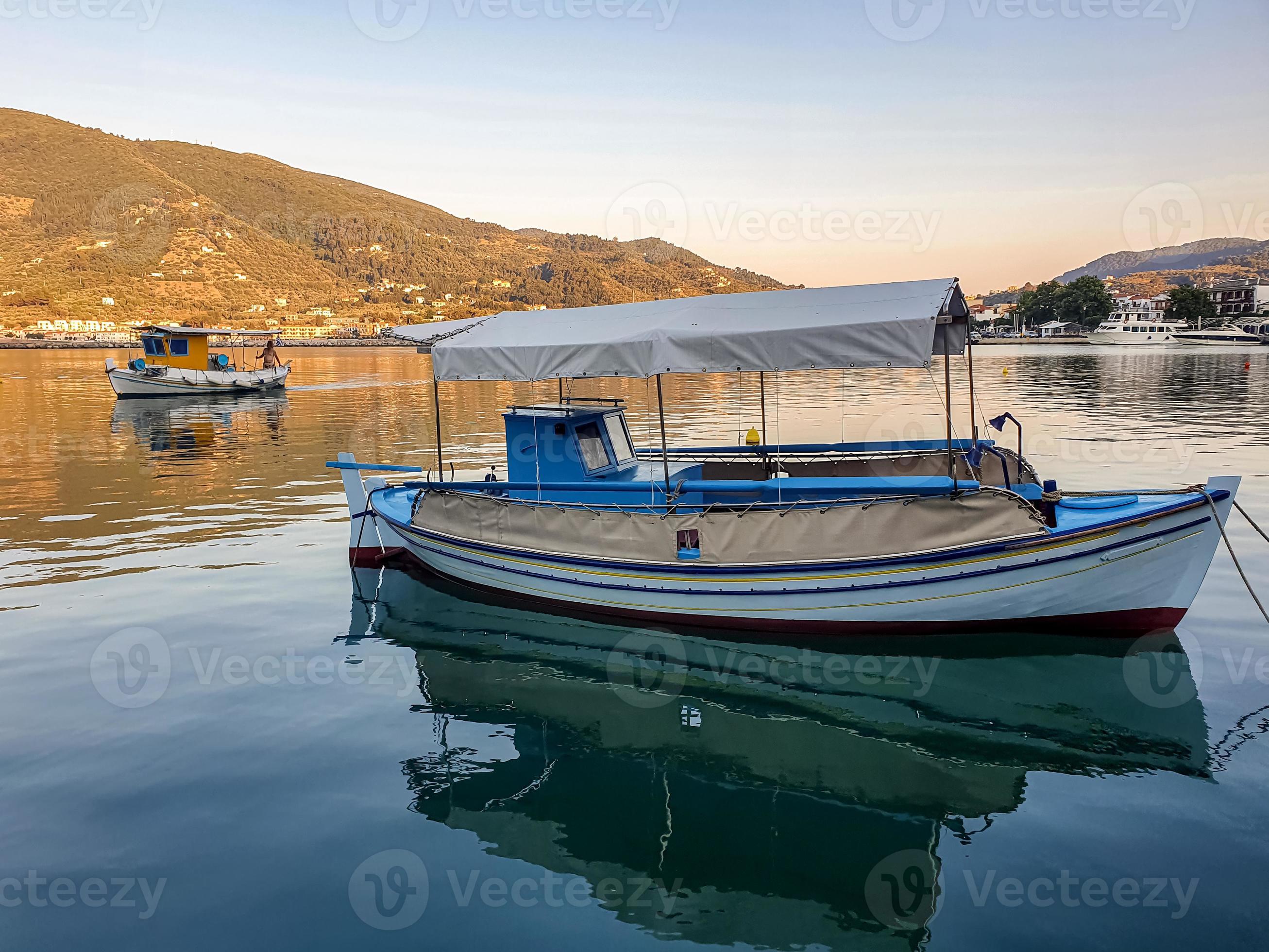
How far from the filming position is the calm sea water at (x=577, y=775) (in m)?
4.76

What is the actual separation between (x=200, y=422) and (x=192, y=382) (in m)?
14.0

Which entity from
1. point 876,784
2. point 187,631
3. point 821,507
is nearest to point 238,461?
point 187,631

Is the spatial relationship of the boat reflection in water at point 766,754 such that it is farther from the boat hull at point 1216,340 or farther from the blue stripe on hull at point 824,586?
the boat hull at point 1216,340

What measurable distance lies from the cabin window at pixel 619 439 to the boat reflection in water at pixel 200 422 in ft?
60.7

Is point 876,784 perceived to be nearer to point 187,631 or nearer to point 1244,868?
point 1244,868

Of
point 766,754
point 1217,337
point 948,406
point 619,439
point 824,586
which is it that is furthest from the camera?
point 1217,337

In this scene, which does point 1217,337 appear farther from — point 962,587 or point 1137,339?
point 962,587

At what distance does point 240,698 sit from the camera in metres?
7.95

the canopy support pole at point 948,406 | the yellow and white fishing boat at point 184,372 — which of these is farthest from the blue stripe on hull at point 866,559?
the yellow and white fishing boat at point 184,372

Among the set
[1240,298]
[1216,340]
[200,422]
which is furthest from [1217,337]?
[200,422]

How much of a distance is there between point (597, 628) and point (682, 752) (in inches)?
129

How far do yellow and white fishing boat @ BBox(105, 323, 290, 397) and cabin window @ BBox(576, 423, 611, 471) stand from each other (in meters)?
Answer: 39.5

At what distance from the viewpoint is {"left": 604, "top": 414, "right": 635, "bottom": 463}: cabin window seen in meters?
11.5

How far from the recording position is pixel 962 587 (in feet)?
26.6
